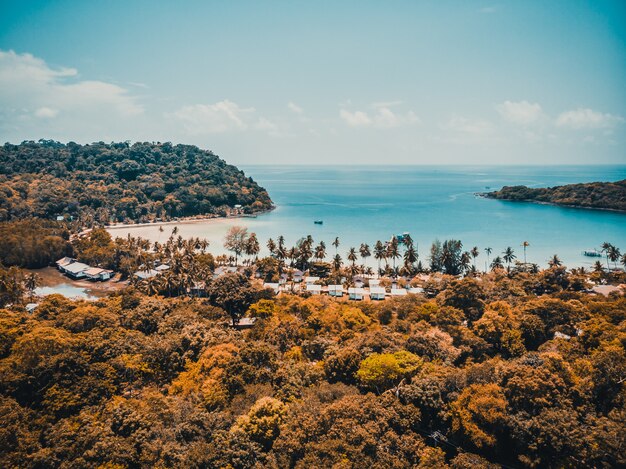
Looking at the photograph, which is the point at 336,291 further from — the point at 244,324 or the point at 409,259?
the point at 409,259

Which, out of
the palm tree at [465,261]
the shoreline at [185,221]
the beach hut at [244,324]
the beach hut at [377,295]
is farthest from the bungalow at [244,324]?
the shoreline at [185,221]

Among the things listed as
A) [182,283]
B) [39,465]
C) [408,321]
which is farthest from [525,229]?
[39,465]

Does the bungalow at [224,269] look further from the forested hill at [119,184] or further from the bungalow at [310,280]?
the forested hill at [119,184]

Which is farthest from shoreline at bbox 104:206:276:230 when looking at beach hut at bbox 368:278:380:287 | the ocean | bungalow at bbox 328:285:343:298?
beach hut at bbox 368:278:380:287

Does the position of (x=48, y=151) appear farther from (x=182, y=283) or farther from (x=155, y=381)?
(x=155, y=381)

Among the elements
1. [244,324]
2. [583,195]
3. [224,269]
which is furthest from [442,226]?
[244,324]

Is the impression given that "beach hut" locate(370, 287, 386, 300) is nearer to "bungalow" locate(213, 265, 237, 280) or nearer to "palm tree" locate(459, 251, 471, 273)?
"palm tree" locate(459, 251, 471, 273)
